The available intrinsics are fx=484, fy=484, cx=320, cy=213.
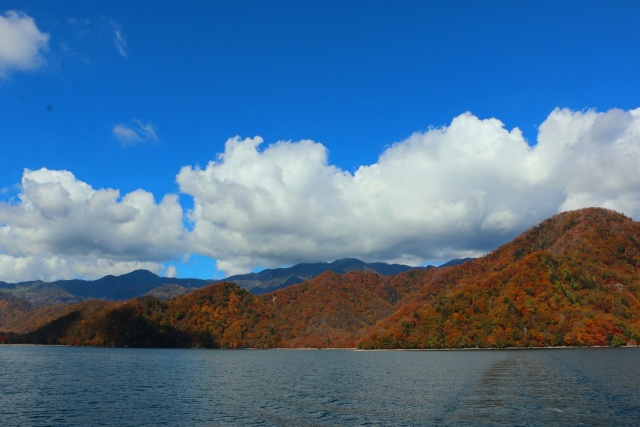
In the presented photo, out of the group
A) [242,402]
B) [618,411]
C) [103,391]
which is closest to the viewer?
[618,411]

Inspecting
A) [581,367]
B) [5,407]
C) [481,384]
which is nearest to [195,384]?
[5,407]

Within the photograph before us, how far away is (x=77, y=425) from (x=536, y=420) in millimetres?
56256

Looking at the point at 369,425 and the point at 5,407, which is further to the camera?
the point at 5,407

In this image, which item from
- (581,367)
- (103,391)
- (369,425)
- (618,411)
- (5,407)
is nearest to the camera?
(369,425)

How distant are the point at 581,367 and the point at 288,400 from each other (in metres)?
94.1

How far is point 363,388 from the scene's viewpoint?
9831 centimetres

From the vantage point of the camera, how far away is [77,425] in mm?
59938

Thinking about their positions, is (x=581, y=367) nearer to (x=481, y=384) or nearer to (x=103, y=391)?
(x=481, y=384)

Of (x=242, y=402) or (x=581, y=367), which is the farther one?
(x=581, y=367)

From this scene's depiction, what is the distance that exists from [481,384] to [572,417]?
1605 inches

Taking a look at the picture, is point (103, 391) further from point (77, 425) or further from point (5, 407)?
point (77, 425)

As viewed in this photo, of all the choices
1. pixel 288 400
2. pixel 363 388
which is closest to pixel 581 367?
pixel 363 388

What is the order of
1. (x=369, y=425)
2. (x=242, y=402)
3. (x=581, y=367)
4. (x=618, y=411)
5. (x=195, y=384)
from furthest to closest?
(x=581, y=367) → (x=195, y=384) → (x=242, y=402) → (x=618, y=411) → (x=369, y=425)

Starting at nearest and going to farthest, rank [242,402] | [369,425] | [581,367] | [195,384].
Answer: [369,425]
[242,402]
[195,384]
[581,367]
